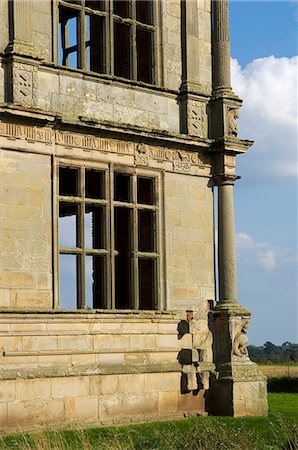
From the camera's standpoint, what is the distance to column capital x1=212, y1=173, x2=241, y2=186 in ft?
57.4

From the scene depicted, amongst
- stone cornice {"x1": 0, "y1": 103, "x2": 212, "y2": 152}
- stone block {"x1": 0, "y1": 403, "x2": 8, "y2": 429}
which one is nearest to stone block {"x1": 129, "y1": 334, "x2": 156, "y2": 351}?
stone block {"x1": 0, "y1": 403, "x2": 8, "y2": 429}

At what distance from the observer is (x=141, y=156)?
653 inches

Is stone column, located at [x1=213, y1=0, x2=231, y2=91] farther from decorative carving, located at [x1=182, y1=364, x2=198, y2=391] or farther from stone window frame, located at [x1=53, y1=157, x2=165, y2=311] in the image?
decorative carving, located at [x1=182, y1=364, x2=198, y2=391]

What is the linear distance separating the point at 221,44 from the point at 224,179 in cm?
259

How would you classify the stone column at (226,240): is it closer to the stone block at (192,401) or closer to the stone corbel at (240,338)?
the stone corbel at (240,338)

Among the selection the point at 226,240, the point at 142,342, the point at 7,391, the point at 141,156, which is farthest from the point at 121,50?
the point at 7,391

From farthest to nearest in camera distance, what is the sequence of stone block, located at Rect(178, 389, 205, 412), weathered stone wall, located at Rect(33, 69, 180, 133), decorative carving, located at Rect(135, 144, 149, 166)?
1. decorative carving, located at Rect(135, 144, 149, 166)
2. stone block, located at Rect(178, 389, 205, 412)
3. weathered stone wall, located at Rect(33, 69, 180, 133)

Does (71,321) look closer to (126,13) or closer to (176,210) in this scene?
(176,210)

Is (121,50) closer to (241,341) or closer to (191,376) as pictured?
(241,341)

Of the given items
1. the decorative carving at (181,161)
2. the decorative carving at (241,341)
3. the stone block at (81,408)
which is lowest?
the stone block at (81,408)

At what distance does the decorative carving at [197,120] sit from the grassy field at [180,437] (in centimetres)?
509

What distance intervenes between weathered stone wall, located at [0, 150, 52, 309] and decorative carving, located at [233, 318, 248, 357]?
3836 mm

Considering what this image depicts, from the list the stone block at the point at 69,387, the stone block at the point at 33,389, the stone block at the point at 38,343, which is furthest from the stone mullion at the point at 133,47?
the stone block at the point at 33,389

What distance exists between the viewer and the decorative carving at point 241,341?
55.9 feet
